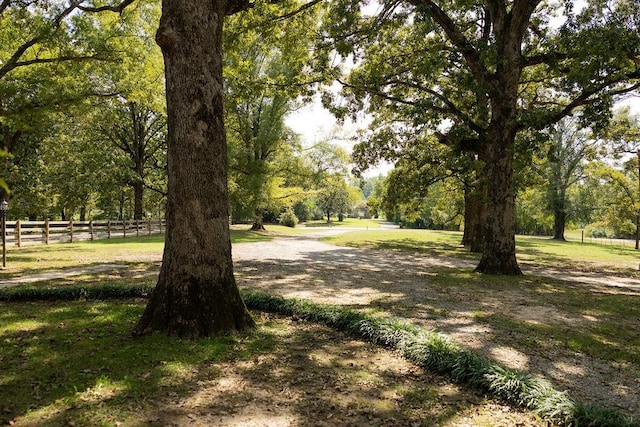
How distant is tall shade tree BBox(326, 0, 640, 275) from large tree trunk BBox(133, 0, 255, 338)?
7130 millimetres

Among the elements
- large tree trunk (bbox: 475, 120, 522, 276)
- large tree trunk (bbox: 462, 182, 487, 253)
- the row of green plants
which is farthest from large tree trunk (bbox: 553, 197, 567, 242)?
the row of green plants

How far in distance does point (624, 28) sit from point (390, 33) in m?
6.59

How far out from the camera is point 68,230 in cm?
2059

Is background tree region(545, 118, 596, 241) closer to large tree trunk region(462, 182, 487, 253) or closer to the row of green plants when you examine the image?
large tree trunk region(462, 182, 487, 253)

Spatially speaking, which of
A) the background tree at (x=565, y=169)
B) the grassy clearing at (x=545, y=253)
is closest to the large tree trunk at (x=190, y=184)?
the grassy clearing at (x=545, y=253)

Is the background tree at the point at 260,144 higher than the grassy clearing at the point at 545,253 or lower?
higher

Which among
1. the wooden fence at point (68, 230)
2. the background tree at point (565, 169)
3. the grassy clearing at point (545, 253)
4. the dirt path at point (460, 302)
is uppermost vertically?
the background tree at point (565, 169)

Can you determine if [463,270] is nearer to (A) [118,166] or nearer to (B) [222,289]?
(B) [222,289]

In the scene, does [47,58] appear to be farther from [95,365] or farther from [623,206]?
[623,206]

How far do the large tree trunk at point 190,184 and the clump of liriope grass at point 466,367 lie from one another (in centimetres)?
172

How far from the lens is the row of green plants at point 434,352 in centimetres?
310

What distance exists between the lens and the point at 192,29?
4727 millimetres

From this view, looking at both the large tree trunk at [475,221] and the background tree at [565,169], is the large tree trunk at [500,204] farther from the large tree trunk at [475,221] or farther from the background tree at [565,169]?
the background tree at [565,169]

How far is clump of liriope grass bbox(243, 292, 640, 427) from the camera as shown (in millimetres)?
3057
